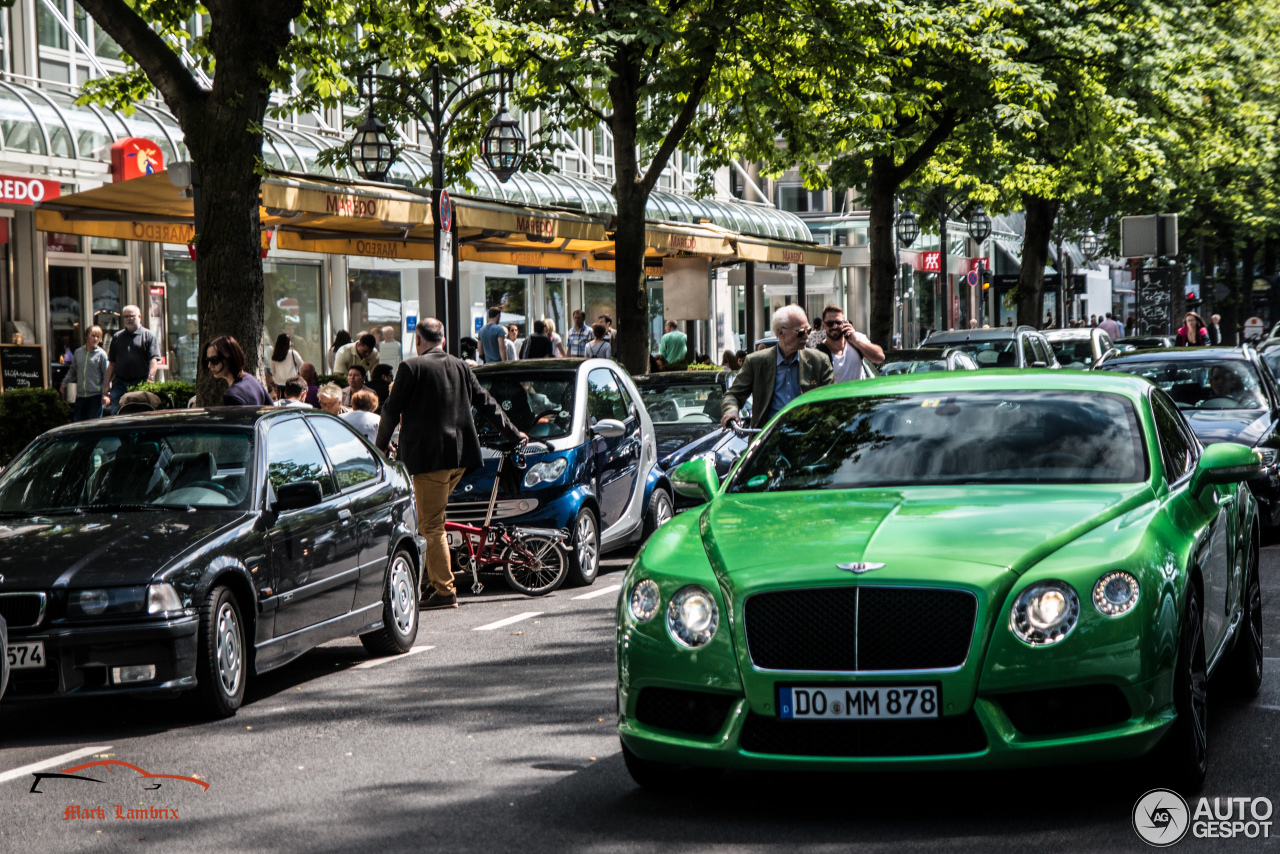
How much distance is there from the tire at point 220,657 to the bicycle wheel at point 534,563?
4313 mm

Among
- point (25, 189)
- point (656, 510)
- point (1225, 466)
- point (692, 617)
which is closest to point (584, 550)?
point (656, 510)

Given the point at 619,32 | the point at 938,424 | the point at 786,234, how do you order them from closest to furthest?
the point at 938,424 < the point at 619,32 < the point at 786,234

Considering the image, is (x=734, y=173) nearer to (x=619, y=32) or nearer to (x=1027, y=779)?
(x=619, y=32)

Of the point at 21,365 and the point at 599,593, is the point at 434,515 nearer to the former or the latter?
the point at 599,593

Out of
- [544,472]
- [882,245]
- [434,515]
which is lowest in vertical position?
[434,515]

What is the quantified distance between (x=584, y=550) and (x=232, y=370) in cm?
294

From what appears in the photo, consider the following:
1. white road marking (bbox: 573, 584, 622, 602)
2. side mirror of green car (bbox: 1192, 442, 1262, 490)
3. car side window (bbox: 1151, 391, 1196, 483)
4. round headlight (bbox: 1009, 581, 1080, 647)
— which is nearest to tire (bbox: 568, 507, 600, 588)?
white road marking (bbox: 573, 584, 622, 602)

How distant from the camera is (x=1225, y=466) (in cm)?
651

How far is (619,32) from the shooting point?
1872cm

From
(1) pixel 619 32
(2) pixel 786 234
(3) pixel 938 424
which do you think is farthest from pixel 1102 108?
(3) pixel 938 424

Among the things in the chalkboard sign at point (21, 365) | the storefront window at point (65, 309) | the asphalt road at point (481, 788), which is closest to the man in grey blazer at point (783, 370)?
the asphalt road at point (481, 788)

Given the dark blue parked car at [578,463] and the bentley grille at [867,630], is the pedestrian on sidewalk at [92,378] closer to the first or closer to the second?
the dark blue parked car at [578,463]

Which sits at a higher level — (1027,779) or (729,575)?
(729,575)

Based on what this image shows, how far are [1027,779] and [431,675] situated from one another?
3792 millimetres
